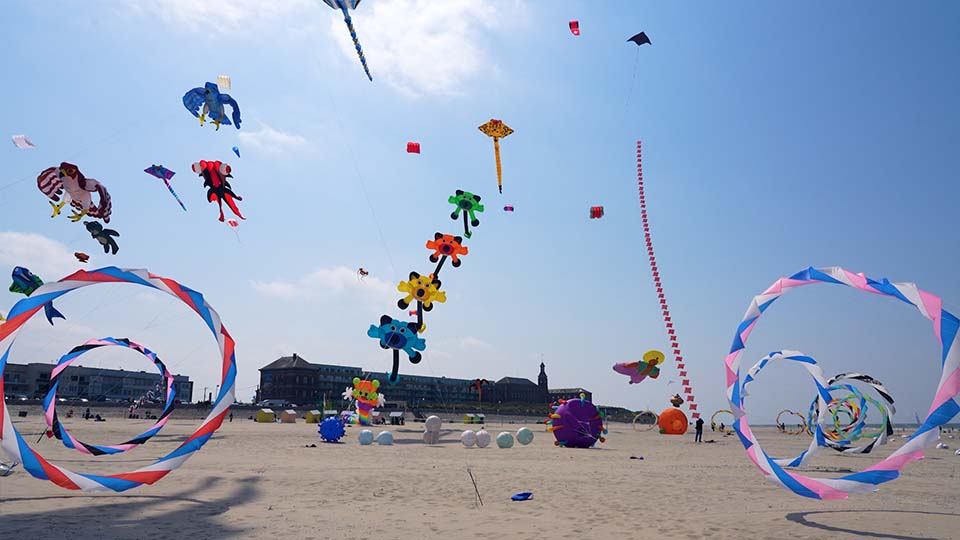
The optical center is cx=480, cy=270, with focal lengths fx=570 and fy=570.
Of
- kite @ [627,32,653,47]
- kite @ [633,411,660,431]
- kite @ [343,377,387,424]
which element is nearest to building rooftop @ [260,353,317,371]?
kite @ [633,411,660,431]


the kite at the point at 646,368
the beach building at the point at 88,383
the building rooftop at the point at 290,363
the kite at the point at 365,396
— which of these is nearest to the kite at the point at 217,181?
the kite at the point at 365,396

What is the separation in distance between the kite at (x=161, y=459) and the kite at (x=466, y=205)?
19.1 m

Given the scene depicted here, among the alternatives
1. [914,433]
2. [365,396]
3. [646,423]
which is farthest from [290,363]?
[914,433]

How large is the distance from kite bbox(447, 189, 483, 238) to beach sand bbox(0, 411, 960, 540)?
48.8ft

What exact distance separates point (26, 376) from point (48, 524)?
101 metres

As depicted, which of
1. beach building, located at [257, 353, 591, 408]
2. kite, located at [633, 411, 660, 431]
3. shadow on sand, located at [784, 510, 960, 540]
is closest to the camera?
shadow on sand, located at [784, 510, 960, 540]

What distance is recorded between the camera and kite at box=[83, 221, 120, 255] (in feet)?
67.7

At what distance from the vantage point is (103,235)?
69.5 ft

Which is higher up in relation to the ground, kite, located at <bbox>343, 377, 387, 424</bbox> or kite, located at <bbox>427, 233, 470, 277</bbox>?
kite, located at <bbox>427, 233, 470, 277</bbox>

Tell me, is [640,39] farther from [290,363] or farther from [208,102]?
[290,363]

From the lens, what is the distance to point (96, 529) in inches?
293

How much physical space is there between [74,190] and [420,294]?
14.6 m

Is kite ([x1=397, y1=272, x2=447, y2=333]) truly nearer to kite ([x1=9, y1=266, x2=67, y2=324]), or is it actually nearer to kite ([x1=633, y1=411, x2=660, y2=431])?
kite ([x1=9, y1=266, x2=67, y2=324])

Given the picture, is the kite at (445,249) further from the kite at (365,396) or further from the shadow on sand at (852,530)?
the shadow on sand at (852,530)
